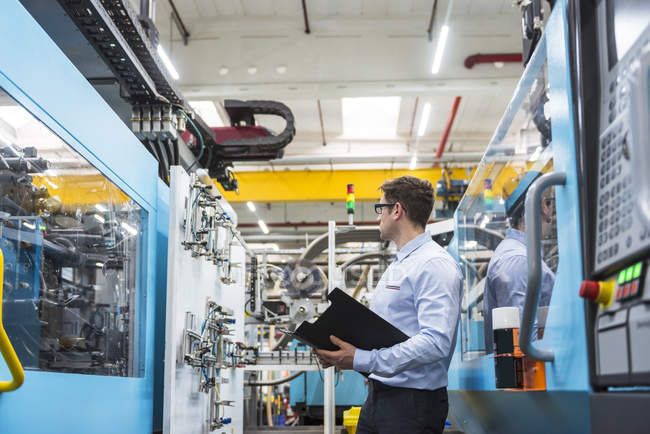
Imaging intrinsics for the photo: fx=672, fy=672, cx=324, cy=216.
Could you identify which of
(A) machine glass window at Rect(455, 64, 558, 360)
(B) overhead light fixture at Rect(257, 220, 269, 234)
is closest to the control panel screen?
(A) machine glass window at Rect(455, 64, 558, 360)

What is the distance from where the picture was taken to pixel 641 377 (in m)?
1.15

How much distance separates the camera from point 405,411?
241cm

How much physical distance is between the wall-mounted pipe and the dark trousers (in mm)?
6828

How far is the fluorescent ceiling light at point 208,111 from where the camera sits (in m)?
10.2

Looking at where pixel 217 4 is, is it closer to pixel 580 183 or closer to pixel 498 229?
pixel 498 229

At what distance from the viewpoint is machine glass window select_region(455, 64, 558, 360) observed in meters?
1.92

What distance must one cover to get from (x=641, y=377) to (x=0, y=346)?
Answer: 1348 millimetres

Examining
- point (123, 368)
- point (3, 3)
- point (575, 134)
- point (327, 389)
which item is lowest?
point (327, 389)

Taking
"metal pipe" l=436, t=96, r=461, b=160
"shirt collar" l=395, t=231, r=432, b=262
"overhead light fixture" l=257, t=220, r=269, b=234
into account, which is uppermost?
"metal pipe" l=436, t=96, r=461, b=160

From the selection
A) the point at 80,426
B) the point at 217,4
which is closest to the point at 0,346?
the point at 80,426

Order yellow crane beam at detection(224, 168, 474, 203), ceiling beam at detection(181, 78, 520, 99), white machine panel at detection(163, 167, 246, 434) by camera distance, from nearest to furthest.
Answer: white machine panel at detection(163, 167, 246, 434)
ceiling beam at detection(181, 78, 520, 99)
yellow crane beam at detection(224, 168, 474, 203)

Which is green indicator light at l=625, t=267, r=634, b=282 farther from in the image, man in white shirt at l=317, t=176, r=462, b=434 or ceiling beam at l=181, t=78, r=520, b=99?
ceiling beam at l=181, t=78, r=520, b=99

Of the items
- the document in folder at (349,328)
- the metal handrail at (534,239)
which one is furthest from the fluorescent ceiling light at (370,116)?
the metal handrail at (534,239)

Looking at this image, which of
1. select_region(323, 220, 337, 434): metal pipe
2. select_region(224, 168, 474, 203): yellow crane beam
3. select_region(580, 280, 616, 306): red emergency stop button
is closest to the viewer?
select_region(580, 280, 616, 306): red emergency stop button
